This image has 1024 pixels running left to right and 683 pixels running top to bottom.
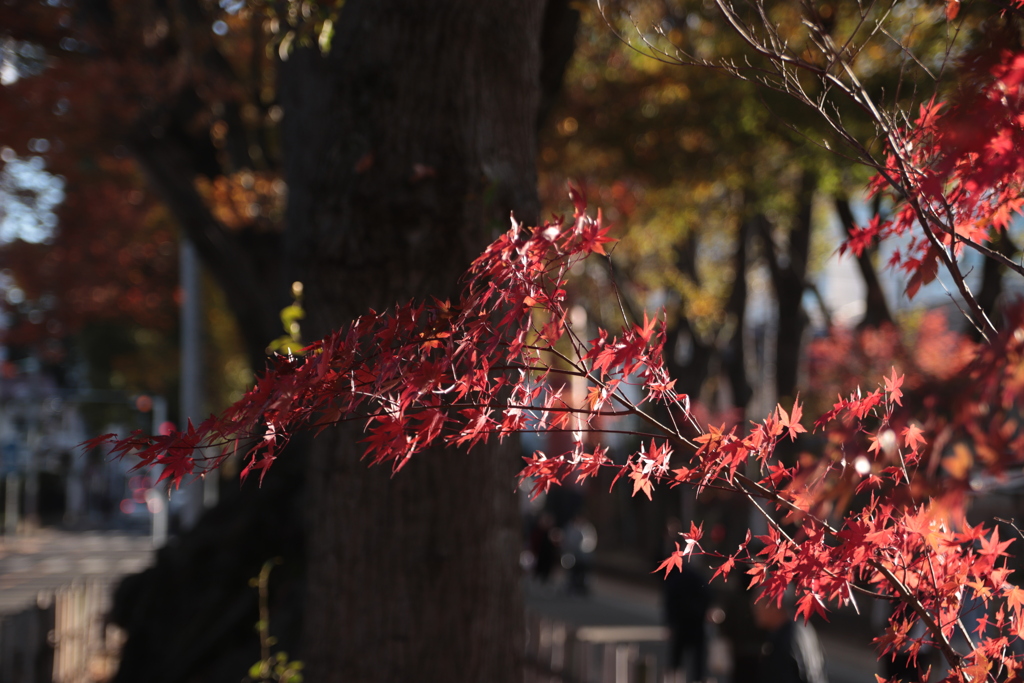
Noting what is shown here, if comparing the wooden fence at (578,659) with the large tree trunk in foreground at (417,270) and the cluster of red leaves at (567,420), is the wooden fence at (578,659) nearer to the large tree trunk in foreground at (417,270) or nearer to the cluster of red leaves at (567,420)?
the large tree trunk in foreground at (417,270)

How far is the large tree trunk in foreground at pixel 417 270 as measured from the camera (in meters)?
3.33

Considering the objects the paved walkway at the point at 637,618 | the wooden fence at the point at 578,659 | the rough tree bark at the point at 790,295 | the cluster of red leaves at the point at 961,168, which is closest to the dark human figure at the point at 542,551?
the paved walkway at the point at 637,618

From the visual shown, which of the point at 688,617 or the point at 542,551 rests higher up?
the point at 688,617

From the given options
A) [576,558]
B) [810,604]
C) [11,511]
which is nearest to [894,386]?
[810,604]

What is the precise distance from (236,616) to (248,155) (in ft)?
15.6

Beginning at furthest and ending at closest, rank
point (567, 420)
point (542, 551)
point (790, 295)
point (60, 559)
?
point (60, 559) → point (542, 551) → point (790, 295) → point (567, 420)

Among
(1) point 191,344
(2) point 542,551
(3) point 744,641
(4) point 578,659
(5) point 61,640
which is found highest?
(1) point 191,344

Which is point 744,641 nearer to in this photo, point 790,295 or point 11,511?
point 790,295

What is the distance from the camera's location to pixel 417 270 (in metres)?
3.40

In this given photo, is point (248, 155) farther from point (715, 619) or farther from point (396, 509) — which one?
point (715, 619)

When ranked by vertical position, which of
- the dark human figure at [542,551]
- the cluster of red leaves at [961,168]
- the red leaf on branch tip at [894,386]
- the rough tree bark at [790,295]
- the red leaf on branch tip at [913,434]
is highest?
the rough tree bark at [790,295]

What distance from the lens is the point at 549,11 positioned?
15.5 ft

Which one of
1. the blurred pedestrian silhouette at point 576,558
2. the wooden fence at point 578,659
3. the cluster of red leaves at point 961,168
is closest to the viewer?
the cluster of red leaves at point 961,168

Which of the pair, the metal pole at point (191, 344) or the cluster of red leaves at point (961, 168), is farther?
the metal pole at point (191, 344)
